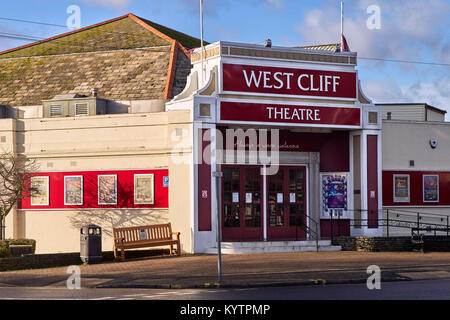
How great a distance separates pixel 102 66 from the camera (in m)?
34.8

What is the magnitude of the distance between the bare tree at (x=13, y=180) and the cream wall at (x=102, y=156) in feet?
1.22

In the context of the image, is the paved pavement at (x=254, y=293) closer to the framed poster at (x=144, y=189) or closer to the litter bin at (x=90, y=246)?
the litter bin at (x=90, y=246)

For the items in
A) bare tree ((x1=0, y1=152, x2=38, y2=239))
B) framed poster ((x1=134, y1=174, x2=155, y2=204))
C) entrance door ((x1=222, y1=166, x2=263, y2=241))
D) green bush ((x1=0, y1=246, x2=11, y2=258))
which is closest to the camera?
green bush ((x1=0, y1=246, x2=11, y2=258))

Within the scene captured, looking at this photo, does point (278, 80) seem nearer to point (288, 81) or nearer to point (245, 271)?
point (288, 81)

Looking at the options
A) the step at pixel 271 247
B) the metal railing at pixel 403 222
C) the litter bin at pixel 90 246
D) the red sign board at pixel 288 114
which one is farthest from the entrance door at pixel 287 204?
the litter bin at pixel 90 246

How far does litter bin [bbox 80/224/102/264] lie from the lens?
23.3 metres

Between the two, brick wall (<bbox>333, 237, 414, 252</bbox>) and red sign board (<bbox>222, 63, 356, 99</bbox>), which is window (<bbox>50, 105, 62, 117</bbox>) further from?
brick wall (<bbox>333, 237, 414, 252</bbox>)

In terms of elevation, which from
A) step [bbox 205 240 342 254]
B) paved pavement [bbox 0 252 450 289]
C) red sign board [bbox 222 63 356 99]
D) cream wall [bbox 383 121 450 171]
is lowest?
paved pavement [bbox 0 252 450 289]

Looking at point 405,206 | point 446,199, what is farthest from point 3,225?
point 446,199

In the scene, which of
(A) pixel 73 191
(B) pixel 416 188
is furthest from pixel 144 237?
(B) pixel 416 188

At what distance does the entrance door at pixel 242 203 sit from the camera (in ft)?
90.7

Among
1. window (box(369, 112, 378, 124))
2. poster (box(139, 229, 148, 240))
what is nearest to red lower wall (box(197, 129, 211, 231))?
poster (box(139, 229, 148, 240))

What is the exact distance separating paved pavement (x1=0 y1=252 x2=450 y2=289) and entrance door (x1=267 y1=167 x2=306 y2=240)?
333 cm
